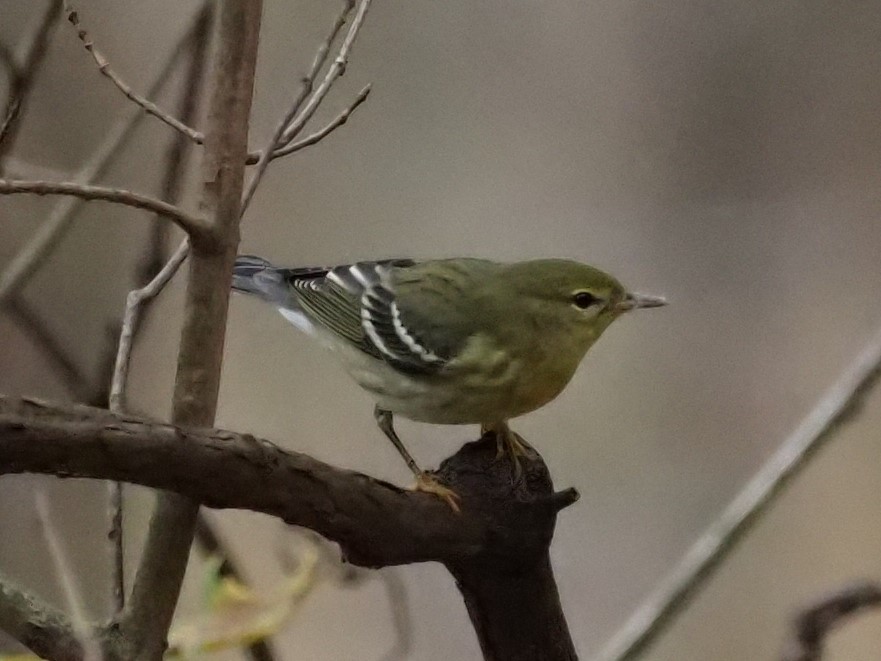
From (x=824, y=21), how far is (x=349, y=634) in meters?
1.78

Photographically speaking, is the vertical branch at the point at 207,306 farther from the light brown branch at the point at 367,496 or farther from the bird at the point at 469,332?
the bird at the point at 469,332

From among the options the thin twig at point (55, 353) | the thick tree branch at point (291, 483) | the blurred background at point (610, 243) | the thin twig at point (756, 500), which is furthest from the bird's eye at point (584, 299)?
the blurred background at point (610, 243)

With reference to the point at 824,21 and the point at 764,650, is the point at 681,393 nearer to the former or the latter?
the point at 764,650

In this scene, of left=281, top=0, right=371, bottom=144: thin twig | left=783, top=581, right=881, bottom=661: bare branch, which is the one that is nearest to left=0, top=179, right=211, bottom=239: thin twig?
left=281, top=0, right=371, bottom=144: thin twig

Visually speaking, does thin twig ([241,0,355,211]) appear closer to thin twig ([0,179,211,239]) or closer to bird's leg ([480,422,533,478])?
thin twig ([0,179,211,239])

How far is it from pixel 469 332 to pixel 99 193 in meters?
0.68

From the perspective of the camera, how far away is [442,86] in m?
2.36

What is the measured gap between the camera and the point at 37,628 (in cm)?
57

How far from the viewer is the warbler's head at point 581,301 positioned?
1156 millimetres

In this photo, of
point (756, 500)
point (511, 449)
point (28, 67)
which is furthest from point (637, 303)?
point (28, 67)

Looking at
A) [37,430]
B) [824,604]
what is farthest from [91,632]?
[824,604]

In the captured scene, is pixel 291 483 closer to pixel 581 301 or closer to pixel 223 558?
pixel 223 558

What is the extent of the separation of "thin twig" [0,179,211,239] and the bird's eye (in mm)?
624

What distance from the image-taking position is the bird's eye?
3.80ft
